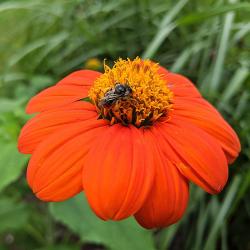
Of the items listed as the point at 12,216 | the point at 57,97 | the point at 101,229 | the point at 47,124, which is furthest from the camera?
the point at 12,216

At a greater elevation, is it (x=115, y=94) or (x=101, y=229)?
(x=115, y=94)

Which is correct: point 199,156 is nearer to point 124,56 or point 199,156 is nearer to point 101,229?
point 101,229

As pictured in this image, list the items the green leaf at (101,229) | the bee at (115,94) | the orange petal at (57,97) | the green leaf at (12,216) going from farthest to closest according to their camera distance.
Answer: the green leaf at (12,216) → the green leaf at (101,229) → the orange petal at (57,97) → the bee at (115,94)

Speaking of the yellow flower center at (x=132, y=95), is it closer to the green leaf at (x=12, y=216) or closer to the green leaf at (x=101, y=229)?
the green leaf at (x=101, y=229)

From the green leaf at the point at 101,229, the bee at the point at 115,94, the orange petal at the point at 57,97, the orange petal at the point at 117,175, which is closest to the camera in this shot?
the orange petal at the point at 117,175

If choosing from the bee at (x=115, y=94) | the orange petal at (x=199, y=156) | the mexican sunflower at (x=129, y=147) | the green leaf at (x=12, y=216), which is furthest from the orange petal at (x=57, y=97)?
the green leaf at (x=12, y=216)

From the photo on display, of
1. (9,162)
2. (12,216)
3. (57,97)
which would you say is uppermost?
(57,97)

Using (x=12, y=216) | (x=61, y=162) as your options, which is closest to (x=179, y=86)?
(x=61, y=162)

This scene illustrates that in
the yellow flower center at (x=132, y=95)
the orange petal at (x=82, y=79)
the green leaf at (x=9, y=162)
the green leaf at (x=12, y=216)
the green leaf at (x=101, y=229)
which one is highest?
the yellow flower center at (x=132, y=95)
